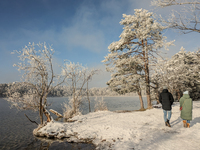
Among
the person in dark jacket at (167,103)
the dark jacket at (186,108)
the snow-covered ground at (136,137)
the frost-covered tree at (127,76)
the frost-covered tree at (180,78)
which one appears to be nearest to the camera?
the snow-covered ground at (136,137)

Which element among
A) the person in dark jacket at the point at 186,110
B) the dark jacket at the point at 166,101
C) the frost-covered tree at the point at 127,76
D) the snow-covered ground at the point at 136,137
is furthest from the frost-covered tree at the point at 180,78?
the snow-covered ground at the point at 136,137

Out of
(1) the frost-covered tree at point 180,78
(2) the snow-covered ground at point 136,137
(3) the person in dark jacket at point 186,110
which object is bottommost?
(2) the snow-covered ground at point 136,137

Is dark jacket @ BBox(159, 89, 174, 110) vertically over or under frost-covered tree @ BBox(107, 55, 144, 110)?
under

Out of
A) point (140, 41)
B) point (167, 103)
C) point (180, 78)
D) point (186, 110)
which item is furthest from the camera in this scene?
point (180, 78)

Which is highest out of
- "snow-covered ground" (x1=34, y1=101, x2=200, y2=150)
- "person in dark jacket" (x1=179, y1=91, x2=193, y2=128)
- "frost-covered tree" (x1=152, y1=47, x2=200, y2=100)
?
"frost-covered tree" (x1=152, y1=47, x2=200, y2=100)

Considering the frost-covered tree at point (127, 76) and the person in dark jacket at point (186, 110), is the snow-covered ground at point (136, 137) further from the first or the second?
the frost-covered tree at point (127, 76)

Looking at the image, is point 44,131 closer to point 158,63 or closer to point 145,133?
point 145,133

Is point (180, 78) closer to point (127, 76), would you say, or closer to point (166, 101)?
point (127, 76)

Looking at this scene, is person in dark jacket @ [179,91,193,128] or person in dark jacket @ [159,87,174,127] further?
person in dark jacket @ [159,87,174,127]

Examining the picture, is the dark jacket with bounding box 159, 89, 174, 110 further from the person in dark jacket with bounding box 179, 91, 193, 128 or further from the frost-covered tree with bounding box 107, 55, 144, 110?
the frost-covered tree with bounding box 107, 55, 144, 110

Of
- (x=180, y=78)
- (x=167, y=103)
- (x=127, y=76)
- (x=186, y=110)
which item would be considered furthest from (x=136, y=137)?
(x=180, y=78)

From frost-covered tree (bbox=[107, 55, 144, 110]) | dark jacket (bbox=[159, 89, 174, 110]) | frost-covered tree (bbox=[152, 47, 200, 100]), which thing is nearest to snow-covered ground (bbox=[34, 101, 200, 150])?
dark jacket (bbox=[159, 89, 174, 110])

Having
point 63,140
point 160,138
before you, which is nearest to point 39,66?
point 63,140

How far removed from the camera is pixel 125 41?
12.9 m
